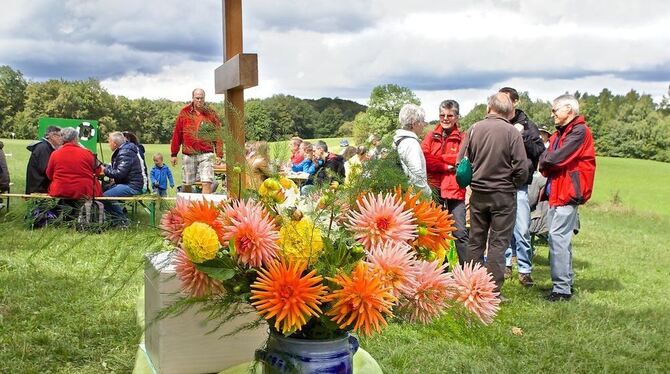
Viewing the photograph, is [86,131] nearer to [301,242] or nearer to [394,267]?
[301,242]

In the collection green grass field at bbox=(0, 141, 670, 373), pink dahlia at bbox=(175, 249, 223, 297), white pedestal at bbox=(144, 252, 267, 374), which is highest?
pink dahlia at bbox=(175, 249, 223, 297)

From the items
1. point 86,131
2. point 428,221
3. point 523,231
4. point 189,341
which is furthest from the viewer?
point 86,131

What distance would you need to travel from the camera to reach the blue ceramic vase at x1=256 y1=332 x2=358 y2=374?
4.53 ft

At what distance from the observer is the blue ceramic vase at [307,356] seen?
4.53ft

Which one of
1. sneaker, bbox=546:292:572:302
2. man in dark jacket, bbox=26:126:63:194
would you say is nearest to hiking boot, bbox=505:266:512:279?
sneaker, bbox=546:292:572:302

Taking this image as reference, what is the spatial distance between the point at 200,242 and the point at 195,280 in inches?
5.6

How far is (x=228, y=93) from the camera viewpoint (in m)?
2.53

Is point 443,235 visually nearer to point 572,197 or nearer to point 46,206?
point 46,206

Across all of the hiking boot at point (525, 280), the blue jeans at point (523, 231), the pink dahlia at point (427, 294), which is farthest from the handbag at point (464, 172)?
the pink dahlia at point (427, 294)

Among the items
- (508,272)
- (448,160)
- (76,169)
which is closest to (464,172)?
(448,160)

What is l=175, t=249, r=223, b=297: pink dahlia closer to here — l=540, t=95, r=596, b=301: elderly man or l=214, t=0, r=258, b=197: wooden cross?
l=214, t=0, r=258, b=197: wooden cross

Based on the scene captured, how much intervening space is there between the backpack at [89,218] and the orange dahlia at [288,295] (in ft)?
1.56

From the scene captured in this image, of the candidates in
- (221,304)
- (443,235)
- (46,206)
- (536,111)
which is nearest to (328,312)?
(221,304)

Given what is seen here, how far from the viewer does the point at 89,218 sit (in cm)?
159
